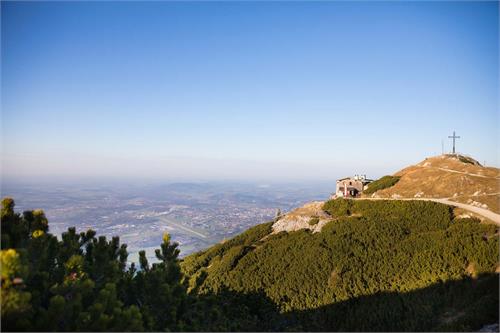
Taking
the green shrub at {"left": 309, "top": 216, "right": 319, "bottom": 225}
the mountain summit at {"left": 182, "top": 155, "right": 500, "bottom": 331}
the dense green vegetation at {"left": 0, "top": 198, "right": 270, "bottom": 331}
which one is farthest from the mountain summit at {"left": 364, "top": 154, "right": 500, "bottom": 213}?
the dense green vegetation at {"left": 0, "top": 198, "right": 270, "bottom": 331}

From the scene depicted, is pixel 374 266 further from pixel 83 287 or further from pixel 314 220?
pixel 83 287

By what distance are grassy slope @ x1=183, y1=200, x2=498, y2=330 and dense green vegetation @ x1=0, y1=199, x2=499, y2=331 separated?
91 mm

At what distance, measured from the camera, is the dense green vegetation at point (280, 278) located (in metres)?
8.52

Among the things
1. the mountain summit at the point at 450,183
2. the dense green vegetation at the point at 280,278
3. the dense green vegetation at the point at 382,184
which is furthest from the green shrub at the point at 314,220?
the dense green vegetation at the point at 382,184

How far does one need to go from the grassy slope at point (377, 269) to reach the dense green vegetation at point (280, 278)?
91 mm

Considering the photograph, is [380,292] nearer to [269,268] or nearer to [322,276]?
[322,276]

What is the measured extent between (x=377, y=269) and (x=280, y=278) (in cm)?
751

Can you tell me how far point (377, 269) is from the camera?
23688 mm

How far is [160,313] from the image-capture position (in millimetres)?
11211

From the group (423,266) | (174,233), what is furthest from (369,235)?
(174,233)

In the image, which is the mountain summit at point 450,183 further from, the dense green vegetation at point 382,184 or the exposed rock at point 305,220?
the exposed rock at point 305,220

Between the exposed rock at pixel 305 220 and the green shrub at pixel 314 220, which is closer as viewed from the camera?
the exposed rock at pixel 305 220

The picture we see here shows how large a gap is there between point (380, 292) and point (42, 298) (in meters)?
19.6

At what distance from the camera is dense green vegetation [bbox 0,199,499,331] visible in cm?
852
